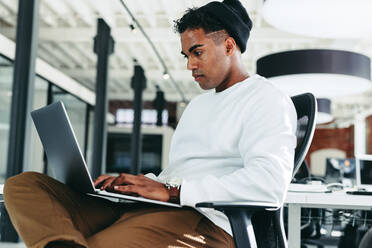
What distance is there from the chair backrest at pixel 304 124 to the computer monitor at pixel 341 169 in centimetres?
420

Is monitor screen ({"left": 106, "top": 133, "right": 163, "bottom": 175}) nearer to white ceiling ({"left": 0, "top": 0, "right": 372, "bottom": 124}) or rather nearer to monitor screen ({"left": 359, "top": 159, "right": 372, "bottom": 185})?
white ceiling ({"left": 0, "top": 0, "right": 372, "bottom": 124})

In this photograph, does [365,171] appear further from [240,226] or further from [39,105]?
[39,105]

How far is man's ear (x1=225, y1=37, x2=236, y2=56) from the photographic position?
1.73 meters

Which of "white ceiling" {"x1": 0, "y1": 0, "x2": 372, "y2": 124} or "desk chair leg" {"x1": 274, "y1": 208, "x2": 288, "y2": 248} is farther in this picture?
"white ceiling" {"x1": 0, "y1": 0, "x2": 372, "y2": 124}

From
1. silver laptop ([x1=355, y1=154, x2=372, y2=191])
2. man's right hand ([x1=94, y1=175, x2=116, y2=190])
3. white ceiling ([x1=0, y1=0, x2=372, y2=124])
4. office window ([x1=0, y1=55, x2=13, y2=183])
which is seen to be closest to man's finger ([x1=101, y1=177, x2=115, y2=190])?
man's right hand ([x1=94, y1=175, x2=116, y2=190])

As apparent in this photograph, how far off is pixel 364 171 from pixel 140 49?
9445 mm

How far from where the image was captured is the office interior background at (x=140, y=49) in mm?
4285

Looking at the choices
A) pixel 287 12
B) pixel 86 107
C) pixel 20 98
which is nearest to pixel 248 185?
pixel 287 12

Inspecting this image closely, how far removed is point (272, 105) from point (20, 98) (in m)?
4.57

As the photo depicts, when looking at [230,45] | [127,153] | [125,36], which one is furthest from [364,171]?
[127,153]

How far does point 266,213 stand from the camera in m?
1.54

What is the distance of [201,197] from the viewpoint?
1.37 metres

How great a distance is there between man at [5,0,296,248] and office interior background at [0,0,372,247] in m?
1.93

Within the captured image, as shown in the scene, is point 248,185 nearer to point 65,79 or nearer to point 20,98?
point 20,98
